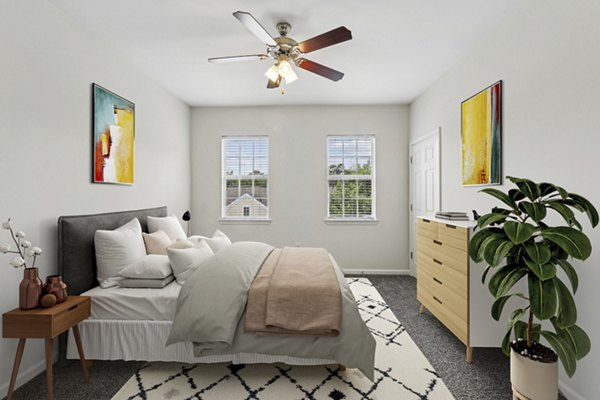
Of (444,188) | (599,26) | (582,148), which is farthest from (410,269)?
(599,26)

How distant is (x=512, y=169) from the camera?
237 cm

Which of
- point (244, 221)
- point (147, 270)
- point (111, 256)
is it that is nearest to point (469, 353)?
point (147, 270)

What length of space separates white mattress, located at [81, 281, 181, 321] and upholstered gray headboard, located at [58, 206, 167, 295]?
0.23m

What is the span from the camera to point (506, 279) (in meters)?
1.63

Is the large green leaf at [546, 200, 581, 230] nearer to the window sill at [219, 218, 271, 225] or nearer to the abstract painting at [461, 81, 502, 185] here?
the abstract painting at [461, 81, 502, 185]

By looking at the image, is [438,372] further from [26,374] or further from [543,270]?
[26,374]

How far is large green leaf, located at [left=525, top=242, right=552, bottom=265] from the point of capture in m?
1.49

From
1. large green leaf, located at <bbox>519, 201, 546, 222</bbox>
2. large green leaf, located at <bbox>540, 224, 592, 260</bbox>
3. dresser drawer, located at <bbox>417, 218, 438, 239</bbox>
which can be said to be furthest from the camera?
dresser drawer, located at <bbox>417, 218, 438, 239</bbox>

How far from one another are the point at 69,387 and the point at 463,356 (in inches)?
111

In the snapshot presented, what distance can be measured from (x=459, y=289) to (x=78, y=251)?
295cm

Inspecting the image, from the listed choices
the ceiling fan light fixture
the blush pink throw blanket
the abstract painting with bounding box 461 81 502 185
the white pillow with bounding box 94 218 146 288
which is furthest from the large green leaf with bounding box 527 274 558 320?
the white pillow with bounding box 94 218 146 288

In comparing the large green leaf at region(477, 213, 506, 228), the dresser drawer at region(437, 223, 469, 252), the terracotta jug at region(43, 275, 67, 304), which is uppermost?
the large green leaf at region(477, 213, 506, 228)

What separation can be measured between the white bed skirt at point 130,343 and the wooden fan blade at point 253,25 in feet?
6.88

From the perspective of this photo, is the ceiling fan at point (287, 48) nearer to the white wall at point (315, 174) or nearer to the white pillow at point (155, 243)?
the white pillow at point (155, 243)
